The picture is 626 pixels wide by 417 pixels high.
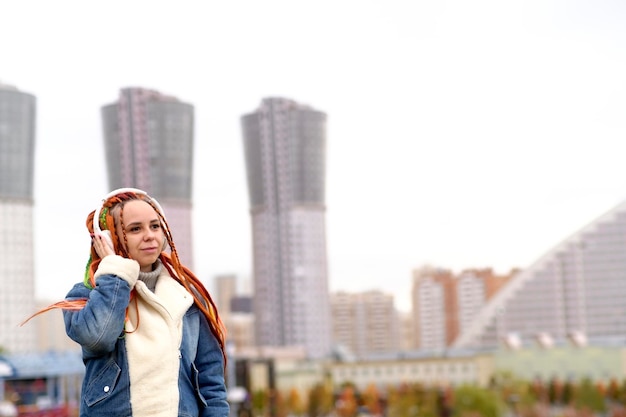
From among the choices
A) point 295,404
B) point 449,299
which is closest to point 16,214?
point 295,404

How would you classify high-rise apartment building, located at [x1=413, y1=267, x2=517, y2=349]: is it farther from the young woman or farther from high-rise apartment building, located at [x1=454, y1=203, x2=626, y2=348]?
the young woman

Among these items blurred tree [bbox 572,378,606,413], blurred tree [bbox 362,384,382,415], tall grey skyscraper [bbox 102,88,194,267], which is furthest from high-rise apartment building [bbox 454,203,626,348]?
blurred tree [bbox 572,378,606,413]

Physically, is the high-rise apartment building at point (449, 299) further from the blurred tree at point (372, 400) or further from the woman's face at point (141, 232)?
the woman's face at point (141, 232)

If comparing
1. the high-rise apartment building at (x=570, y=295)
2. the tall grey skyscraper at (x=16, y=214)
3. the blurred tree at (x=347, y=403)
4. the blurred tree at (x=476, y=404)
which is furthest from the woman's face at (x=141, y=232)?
the high-rise apartment building at (x=570, y=295)

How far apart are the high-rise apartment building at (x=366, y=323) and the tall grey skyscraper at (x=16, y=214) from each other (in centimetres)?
1580

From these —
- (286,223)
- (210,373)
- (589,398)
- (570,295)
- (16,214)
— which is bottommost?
(589,398)

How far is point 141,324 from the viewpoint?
1114mm

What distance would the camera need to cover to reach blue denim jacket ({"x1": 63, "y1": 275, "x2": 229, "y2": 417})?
3.51ft

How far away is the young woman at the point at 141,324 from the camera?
42.6 inches

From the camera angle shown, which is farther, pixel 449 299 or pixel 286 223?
pixel 449 299

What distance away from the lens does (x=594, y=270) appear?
34.8 meters

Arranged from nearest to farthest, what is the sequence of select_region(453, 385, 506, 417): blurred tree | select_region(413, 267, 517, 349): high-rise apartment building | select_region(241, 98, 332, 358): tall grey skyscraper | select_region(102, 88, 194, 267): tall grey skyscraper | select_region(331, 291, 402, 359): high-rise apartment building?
select_region(453, 385, 506, 417): blurred tree → select_region(102, 88, 194, 267): tall grey skyscraper → select_region(241, 98, 332, 358): tall grey skyscraper → select_region(413, 267, 517, 349): high-rise apartment building → select_region(331, 291, 402, 359): high-rise apartment building

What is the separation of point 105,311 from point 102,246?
8 centimetres

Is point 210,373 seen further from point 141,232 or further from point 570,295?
point 570,295
